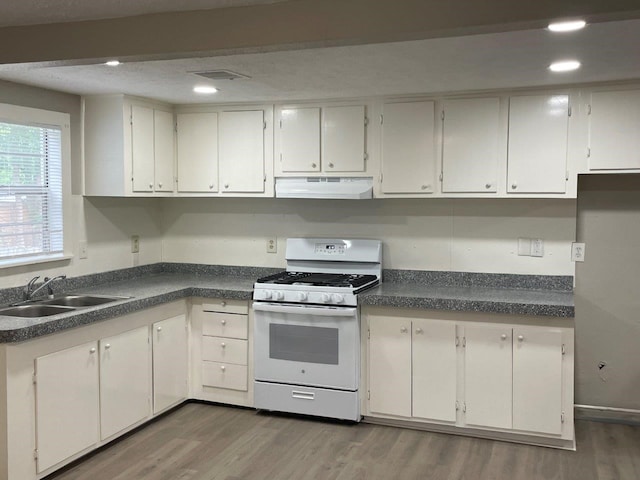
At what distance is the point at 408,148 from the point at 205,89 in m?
1.40

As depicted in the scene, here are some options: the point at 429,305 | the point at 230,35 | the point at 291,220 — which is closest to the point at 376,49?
the point at 230,35

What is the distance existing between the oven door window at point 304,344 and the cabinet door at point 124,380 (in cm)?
85

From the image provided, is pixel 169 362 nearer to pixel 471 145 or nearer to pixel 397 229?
pixel 397 229

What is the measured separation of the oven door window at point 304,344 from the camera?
13.9 feet

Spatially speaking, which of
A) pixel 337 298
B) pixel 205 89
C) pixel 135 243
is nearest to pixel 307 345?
pixel 337 298

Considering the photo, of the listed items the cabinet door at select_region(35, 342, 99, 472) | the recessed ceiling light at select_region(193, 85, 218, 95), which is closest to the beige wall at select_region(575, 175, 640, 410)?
the recessed ceiling light at select_region(193, 85, 218, 95)

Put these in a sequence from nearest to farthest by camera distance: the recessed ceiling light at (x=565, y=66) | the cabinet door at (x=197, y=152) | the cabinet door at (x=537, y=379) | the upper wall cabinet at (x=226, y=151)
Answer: the recessed ceiling light at (x=565, y=66) < the cabinet door at (x=537, y=379) < the upper wall cabinet at (x=226, y=151) < the cabinet door at (x=197, y=152)

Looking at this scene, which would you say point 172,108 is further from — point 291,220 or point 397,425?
point 397,425

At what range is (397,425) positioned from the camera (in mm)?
4254

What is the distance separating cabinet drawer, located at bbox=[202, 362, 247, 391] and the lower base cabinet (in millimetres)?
926

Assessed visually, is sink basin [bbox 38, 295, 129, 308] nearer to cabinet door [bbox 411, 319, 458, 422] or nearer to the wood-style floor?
the wood-style floor

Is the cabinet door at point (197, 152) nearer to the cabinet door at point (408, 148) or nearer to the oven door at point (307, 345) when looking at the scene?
Result: the oven door at point (307, 345)

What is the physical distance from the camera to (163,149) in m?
4.80

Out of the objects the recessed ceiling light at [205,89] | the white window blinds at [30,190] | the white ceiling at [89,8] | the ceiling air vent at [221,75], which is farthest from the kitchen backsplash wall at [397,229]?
the white ceiling at [89,8]
